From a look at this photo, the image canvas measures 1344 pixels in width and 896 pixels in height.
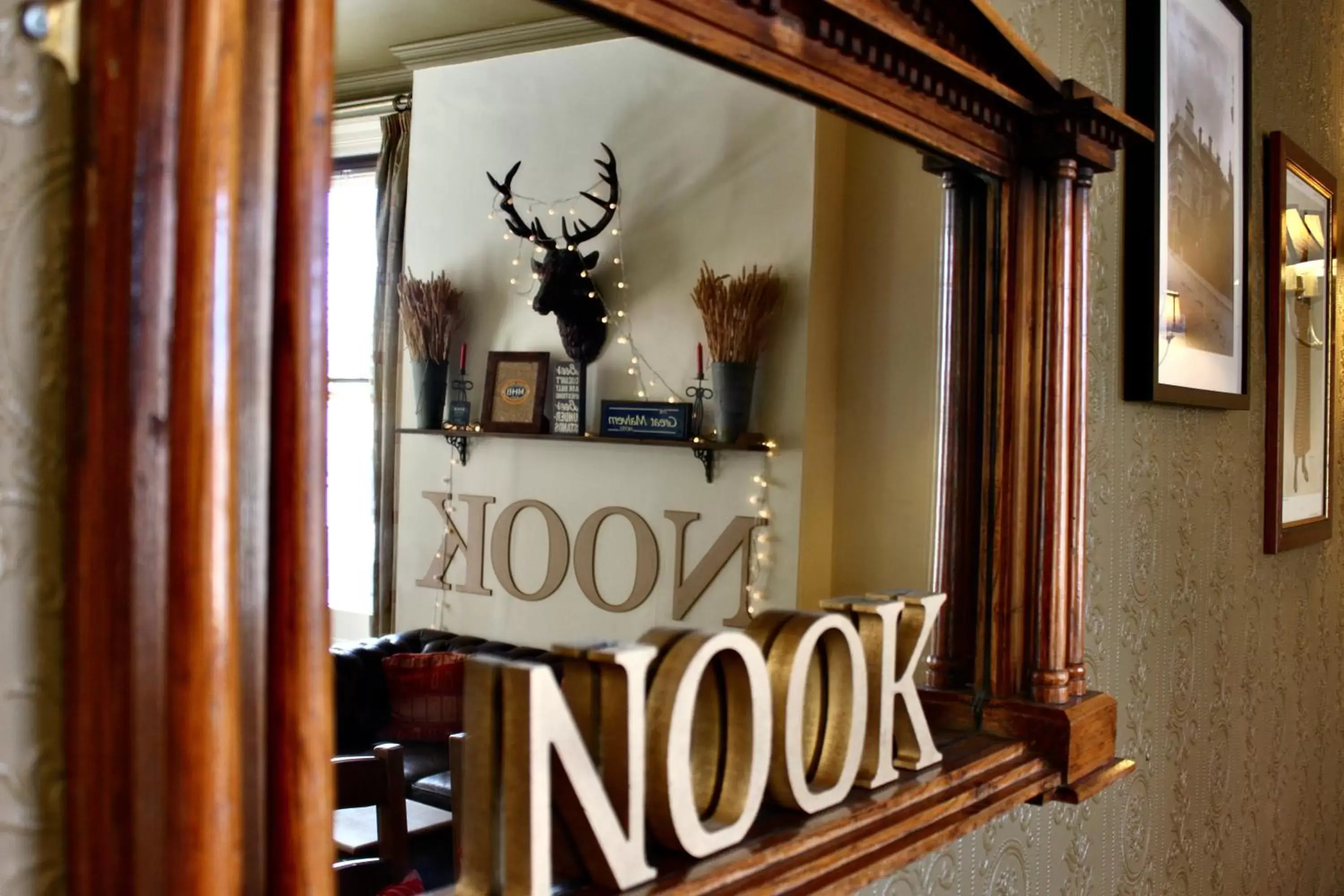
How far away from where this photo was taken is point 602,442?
1.15 m

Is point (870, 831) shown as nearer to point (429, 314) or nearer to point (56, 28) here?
point (429, 314)

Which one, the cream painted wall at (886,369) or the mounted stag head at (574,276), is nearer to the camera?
the mounted stag head at (574,276)

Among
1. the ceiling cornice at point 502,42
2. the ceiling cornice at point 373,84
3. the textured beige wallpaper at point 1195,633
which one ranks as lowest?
the textured beige wallpaper at point 1195,633

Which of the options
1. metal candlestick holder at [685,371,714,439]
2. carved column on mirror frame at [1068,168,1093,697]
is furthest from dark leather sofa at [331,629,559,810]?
carved column on mirror frame at [1068,168,1093,697]

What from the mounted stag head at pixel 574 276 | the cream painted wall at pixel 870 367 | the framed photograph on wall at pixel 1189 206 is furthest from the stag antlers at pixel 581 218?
the framed photograph on wall at pixel 1189 206

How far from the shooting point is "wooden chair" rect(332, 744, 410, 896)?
0.95 m

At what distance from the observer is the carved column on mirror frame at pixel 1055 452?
1373 mm

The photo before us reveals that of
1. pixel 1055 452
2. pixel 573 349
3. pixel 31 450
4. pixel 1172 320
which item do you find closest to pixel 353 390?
pixel 573 349

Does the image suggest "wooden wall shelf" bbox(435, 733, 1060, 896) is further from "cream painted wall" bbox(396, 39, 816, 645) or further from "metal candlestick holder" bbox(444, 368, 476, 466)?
"metal candlestick holder" bbox(444, 368, 476, 466)

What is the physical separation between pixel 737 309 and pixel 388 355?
361 millimetres

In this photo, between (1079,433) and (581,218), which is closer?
(581,218)

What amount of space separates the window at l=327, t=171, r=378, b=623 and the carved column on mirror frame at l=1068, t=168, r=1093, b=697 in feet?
2.74

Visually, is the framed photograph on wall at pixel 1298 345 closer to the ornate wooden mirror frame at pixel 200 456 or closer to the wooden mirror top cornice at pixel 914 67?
the wooden mirror top cornice at pixel 914 67

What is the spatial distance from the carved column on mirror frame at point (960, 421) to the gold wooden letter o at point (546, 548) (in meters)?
0.51
